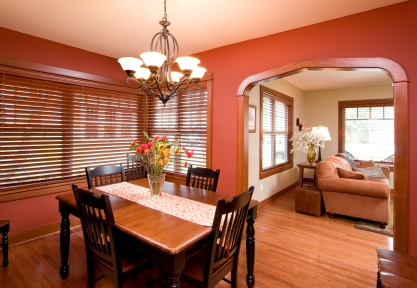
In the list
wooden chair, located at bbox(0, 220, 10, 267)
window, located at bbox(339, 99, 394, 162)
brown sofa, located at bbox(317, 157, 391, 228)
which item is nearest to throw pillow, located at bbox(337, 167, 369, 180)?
brown sofa, located at bbox(317, 157, 391, 228)

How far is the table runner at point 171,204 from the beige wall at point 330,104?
5.44 metres

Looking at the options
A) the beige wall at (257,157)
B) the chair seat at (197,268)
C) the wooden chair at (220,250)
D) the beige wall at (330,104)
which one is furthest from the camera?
the beige wall at (330,104)

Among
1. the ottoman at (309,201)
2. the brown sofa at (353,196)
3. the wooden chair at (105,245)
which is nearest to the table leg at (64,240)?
the wooden chair at (105,245)

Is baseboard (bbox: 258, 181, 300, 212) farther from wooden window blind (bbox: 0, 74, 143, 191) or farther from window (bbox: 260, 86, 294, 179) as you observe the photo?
wooden window blind (bbox: 0, 74, 143, 191)

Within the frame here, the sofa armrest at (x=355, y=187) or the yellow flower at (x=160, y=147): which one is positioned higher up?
Result: the yellow flower at (x=160, y=147)

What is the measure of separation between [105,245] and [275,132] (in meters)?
4.11

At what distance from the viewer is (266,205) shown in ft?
14.6

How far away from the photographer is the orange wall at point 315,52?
2.09 meters

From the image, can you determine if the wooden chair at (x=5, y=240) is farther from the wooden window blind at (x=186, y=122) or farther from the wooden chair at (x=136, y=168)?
the wooden window blind at (x=186, y=122)

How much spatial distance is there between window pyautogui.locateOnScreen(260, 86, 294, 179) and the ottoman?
0.71 m

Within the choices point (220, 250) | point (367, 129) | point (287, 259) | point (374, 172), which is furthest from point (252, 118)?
point (367, 129)

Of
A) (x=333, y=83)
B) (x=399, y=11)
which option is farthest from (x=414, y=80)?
(x=333, y=83)

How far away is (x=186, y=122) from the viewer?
3.78 meters

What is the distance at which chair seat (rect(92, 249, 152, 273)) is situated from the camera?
1612mm
